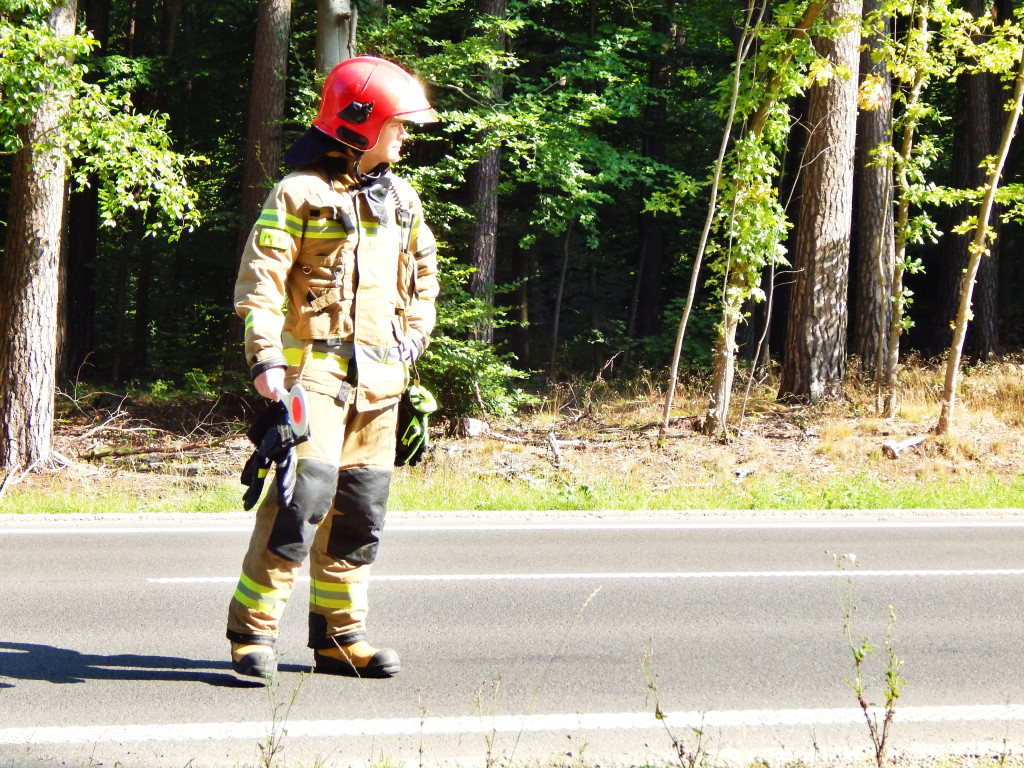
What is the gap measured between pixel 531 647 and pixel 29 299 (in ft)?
26.8

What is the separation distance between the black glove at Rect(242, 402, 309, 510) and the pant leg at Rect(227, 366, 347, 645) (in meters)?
0.08

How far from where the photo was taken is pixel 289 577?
4078 mm

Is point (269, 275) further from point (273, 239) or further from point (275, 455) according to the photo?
→ point (275, 455)

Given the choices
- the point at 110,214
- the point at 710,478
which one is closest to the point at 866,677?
the point at 710,478

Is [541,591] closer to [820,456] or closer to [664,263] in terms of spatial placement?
[820,456]

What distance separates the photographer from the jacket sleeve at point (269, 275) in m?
3.86

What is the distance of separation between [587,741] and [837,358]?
11485 millimetres

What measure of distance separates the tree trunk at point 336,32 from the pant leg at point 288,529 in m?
9.54

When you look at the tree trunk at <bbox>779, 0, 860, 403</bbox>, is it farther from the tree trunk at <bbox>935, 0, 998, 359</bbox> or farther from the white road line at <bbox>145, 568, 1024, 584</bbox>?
the white road line at <bbox>145, 568, 1024, 584</bbox>

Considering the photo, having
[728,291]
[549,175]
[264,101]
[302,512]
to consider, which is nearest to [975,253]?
[728,291]

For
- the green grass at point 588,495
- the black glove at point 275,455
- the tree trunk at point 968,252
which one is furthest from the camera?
the tree trunk at point 968,252

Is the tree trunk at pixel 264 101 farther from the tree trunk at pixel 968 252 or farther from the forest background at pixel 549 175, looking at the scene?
the tree trunk at pixel 968 252

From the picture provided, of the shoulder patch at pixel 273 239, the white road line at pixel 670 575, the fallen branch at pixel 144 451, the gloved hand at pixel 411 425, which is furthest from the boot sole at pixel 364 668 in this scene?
the fallen branch at pixel 144 451

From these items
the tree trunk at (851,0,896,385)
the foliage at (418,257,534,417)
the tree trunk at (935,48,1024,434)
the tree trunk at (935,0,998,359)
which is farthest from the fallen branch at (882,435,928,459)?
the tree trunk at (935,0,998,359)
